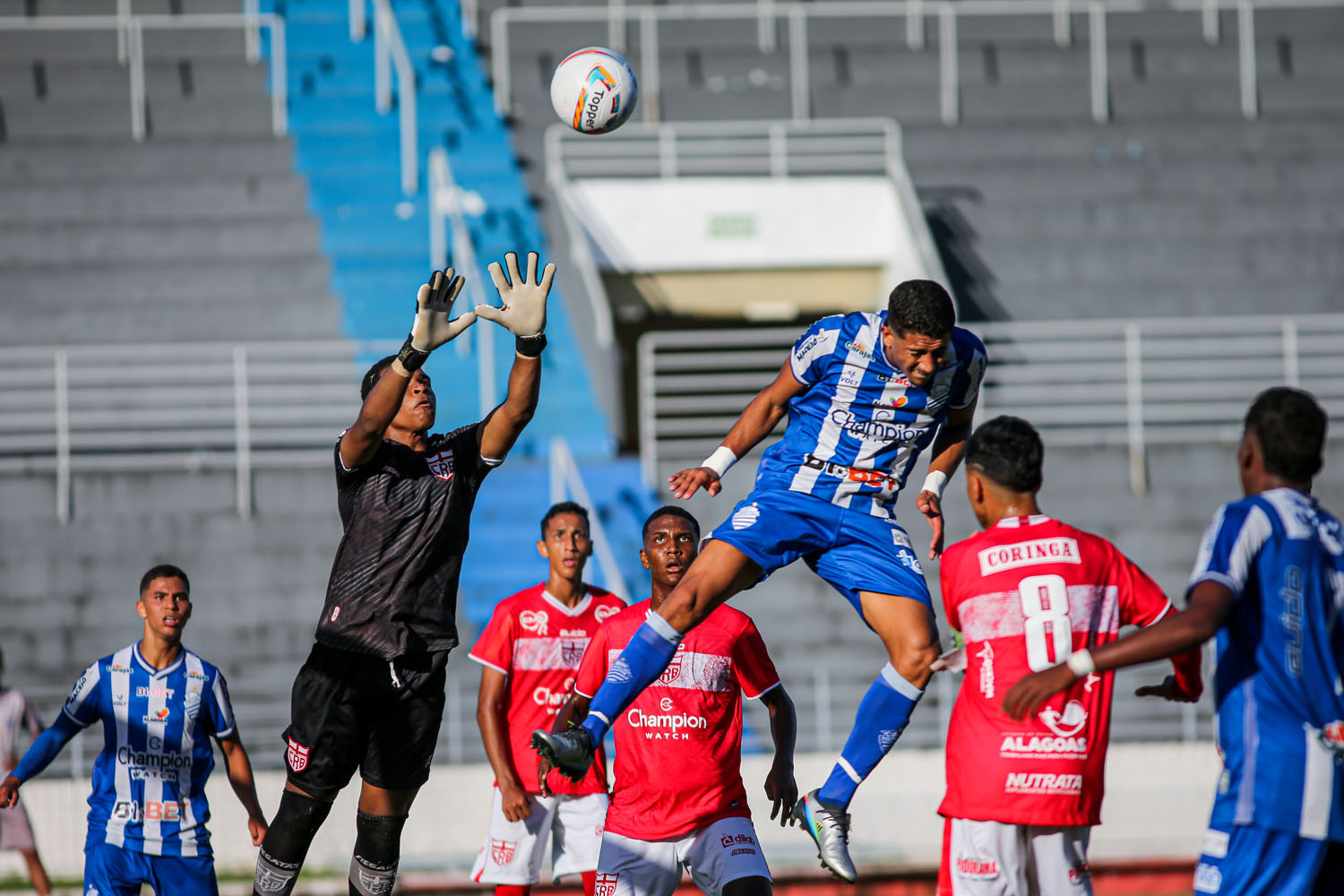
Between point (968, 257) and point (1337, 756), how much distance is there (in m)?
13.7

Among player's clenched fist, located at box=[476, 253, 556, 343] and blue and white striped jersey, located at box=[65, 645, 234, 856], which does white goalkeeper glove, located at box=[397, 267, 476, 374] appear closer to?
player's clenched fist, located at box=[476, 253, 556, 343]

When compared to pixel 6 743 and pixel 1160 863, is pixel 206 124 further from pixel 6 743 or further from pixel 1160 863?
pixel 1160 863

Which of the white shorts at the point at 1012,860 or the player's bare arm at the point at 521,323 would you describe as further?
the player's bare arm at the point at 521,323

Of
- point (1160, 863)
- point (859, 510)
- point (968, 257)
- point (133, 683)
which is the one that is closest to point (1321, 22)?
point (968, 257)

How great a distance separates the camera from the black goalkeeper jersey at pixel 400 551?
6.43 meters

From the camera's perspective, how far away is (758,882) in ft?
20.9

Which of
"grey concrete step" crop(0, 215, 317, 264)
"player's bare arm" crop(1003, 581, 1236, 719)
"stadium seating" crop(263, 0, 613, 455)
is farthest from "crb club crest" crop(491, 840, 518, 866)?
"grey concrete step" crop(0, 215, 317, 264)

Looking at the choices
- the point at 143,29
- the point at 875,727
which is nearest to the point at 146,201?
the point at 143,29

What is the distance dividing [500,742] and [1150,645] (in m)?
4.19

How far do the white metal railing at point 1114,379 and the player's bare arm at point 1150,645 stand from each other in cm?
1000

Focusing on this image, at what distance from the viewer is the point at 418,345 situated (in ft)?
19.4

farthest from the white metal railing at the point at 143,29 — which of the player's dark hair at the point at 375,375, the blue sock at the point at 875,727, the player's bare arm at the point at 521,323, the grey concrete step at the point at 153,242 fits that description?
the blue sock at the point at 875,727

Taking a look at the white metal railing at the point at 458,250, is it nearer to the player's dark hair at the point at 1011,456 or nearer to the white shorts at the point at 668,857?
the white shorts at the point at 668,857

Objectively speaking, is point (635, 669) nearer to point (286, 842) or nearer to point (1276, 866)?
point (286, 842)
